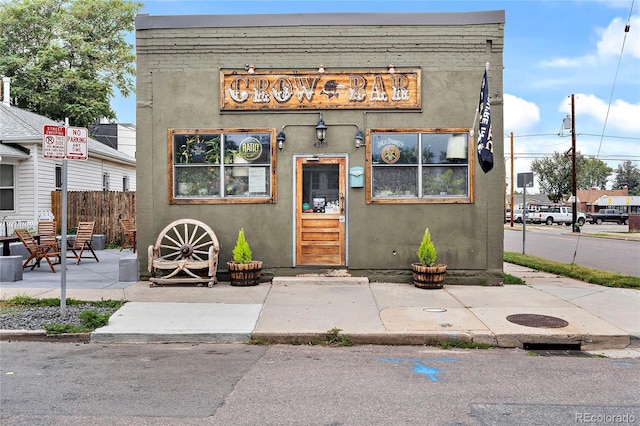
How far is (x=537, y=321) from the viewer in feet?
22.7

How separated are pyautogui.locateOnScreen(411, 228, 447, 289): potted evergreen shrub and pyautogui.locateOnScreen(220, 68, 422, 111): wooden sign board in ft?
9.10

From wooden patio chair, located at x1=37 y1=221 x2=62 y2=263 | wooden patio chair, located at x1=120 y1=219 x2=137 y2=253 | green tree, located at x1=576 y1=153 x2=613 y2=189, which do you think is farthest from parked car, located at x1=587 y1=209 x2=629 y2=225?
wooden patio chair, located at x1=37 y1=221 x2=62 y2=263

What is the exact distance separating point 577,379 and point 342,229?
5.58 metres

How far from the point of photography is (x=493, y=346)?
6195 mm

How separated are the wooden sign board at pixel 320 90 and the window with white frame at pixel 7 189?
35.6 ft

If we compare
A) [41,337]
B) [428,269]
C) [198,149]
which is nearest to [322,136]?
[198,149]

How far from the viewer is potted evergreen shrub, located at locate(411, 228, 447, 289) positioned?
9180 millimetres

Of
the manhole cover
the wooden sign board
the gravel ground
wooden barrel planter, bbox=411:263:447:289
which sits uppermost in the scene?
the wooden sign board

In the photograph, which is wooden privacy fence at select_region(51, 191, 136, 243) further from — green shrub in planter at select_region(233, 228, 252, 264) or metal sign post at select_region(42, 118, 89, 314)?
metal sign post at select_region(42, 118, 89, 314)

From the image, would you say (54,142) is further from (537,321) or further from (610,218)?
(610,218)

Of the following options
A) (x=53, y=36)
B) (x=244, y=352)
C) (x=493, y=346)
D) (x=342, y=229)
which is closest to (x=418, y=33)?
(x=342, y=229)

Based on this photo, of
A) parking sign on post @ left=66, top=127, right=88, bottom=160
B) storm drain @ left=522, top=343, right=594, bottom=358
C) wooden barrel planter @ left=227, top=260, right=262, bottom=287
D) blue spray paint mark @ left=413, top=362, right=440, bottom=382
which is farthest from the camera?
wooden barrel planter @ left=227, top=260, right=262, bottom=287

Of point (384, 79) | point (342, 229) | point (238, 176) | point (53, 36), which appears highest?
point (53, 36)

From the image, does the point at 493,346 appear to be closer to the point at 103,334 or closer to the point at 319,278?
the point at 319,278
